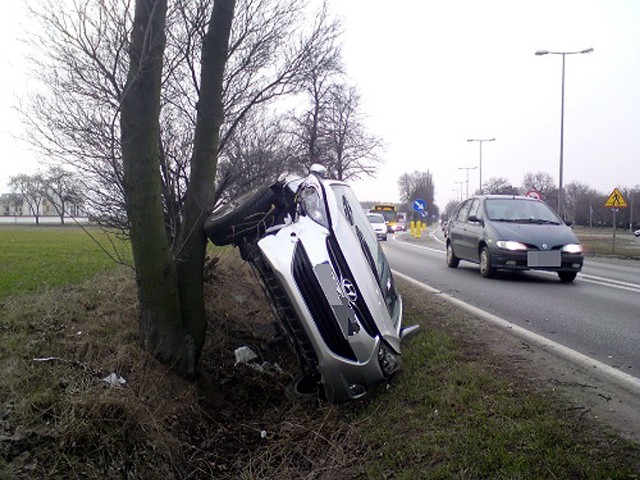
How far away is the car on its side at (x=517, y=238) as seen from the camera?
1046cm

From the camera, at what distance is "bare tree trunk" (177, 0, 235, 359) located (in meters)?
5.28

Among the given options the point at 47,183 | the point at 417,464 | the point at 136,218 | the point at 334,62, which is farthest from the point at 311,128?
the point at 417,464

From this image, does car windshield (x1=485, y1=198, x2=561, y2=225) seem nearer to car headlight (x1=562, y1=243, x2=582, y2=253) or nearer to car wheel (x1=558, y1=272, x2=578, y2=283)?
car headlight (x1=562, y1=243, x2=582, y2=253)

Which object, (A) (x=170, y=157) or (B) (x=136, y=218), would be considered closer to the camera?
(B) (x=136, y=218)

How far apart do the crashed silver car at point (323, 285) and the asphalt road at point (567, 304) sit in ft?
7.06

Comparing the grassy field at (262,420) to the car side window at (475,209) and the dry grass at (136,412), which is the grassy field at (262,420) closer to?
the dry grass at (136,412)

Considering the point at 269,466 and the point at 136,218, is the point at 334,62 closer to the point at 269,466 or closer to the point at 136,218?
the point at 136,218

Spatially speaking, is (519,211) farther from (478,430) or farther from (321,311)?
(478,430)

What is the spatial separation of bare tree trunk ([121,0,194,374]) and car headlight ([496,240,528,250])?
287 inches

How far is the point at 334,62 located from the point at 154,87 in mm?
6152

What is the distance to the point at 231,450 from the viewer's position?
4.20 metres

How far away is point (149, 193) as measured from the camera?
483 centimetres

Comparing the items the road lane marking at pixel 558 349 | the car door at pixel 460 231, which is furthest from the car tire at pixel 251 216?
the car door at pixel 460 231

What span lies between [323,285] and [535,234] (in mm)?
7793
